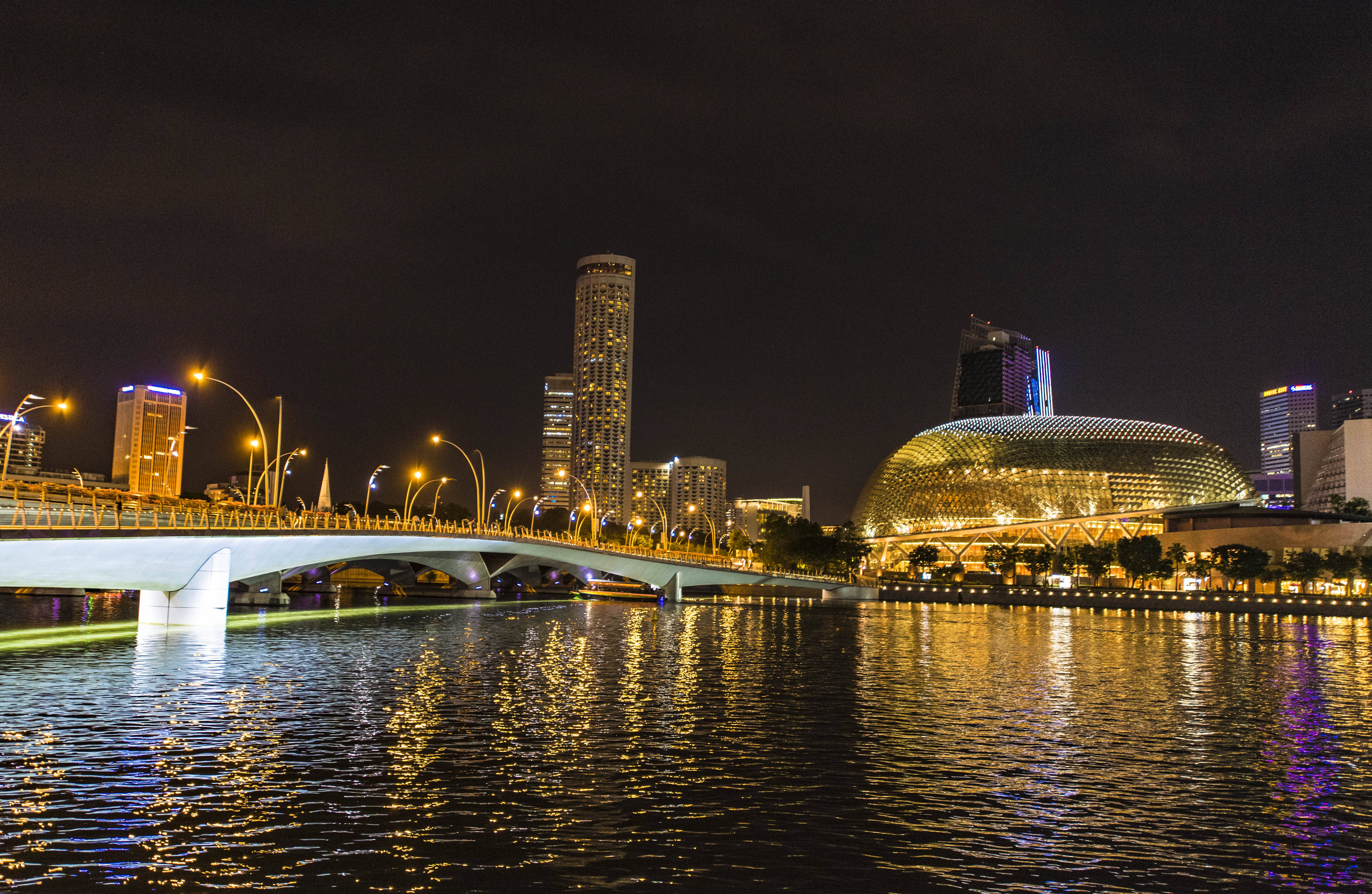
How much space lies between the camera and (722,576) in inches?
4469

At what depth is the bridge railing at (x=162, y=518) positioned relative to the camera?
40.2 meters

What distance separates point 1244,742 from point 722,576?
296 ft

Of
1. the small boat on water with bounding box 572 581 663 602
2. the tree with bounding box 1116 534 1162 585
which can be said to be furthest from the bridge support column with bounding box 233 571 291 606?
the tree with bounding box 1116 534 1162 585

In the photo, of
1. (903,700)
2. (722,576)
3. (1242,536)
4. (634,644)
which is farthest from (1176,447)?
(903,700)

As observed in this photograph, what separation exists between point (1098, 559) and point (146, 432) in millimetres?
132847

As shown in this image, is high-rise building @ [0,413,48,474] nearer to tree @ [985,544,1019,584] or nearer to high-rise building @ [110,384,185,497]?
high-rise building @ [110,384,185,497]

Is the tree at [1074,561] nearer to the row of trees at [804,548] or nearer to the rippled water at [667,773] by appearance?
the row of trees at [804,548]

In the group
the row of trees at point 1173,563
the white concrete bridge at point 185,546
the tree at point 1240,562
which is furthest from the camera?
the tree at point 1240,562

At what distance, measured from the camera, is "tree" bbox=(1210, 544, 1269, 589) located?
118188 mm

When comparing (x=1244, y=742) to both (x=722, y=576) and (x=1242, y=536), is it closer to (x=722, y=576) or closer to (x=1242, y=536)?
(x=722, y=576)

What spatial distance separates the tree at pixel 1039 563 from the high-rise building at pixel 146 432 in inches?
4574

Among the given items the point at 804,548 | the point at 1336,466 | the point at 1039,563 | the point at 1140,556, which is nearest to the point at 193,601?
the point at 804,548

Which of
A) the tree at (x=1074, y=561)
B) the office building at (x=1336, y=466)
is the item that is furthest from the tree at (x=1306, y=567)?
the office building at (x=1336, y=466)

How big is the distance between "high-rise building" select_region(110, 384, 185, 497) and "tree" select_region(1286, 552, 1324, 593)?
5558 inches
